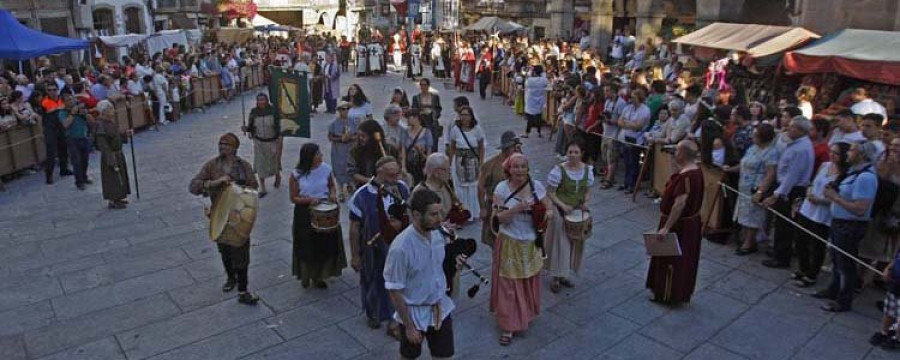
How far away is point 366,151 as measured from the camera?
296 inches

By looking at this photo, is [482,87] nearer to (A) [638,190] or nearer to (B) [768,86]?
(B) [768,86]

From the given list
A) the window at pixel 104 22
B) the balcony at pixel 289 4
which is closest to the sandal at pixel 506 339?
the window at pixel 104 22

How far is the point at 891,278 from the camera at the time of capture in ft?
17.9

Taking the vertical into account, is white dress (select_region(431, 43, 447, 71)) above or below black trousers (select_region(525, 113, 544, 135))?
above

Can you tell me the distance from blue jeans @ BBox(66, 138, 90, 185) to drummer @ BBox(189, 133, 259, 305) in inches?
222

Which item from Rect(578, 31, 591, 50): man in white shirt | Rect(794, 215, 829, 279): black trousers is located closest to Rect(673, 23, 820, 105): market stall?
Rect(794, 215, 829, 279): black trousers

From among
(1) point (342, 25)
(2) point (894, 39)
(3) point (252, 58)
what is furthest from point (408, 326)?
(1) point (342, 25)

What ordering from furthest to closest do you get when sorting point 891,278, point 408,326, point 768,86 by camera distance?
point 768,86, point 891,278, point 408,326

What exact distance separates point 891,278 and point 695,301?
1681mm

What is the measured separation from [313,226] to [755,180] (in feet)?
15.8

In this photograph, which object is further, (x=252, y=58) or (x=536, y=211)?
(x=252, y=58)

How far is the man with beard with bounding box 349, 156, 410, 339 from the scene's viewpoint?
5328 millimetres

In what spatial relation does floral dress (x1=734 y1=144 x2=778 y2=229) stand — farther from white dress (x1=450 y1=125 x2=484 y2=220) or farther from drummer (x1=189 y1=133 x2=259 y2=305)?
drummer (x1=189 y1=133 x2=259 y2=305)

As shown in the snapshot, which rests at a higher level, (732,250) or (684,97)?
(684,97)
